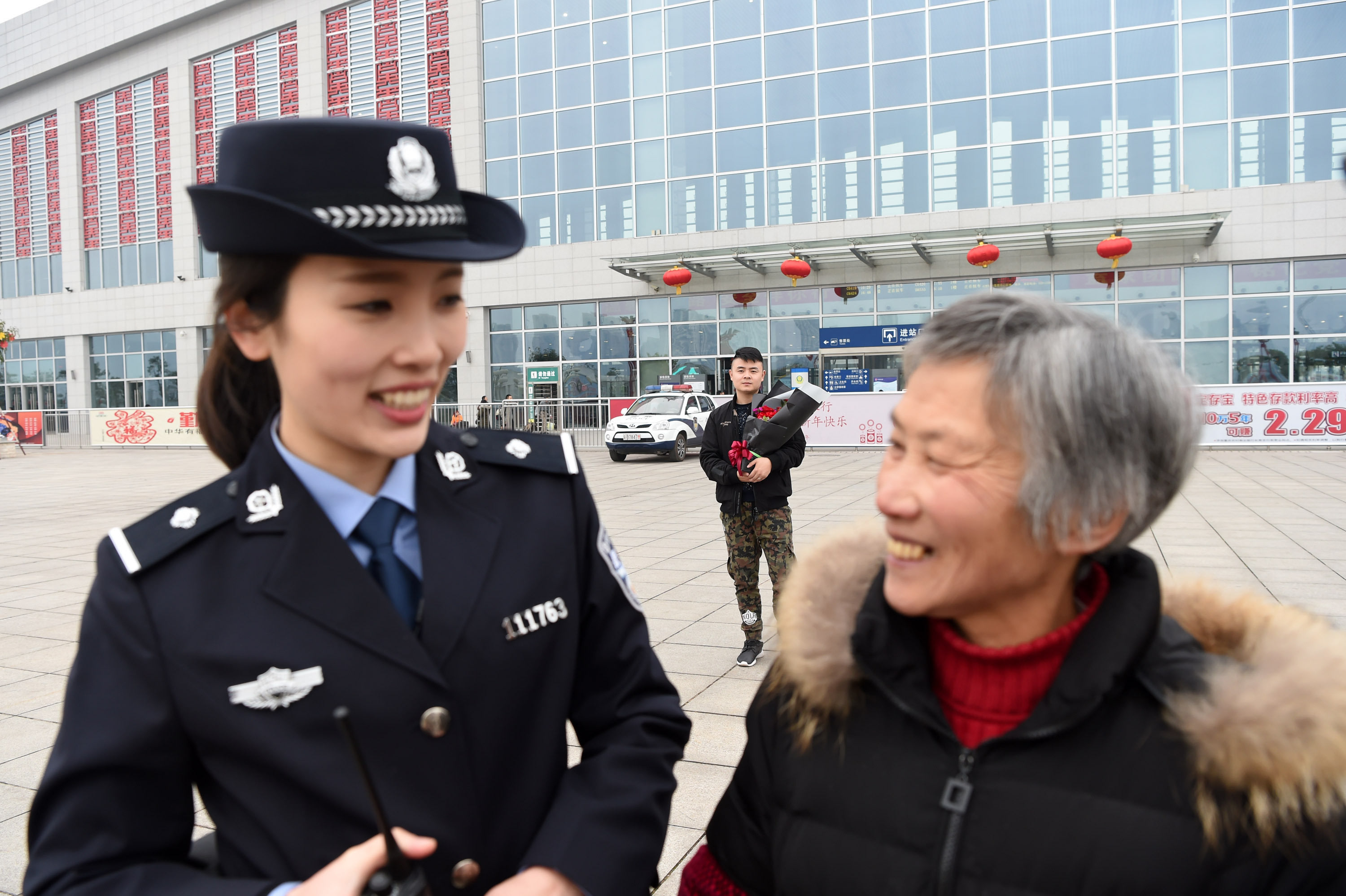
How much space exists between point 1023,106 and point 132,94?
29364 millimetres

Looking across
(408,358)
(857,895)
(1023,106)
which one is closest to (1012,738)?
(857,895)

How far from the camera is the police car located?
18.8 meters

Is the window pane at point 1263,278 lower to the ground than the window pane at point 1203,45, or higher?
lower

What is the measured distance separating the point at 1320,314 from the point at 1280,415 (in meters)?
3.36

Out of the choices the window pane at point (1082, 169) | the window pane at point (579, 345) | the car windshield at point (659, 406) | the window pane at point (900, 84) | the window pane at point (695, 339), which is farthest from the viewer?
the window pane at point (579, 345)

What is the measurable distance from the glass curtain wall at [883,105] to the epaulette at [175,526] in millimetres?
22454

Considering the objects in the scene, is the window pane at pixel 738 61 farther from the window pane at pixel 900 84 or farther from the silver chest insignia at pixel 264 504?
the silver chest insignia at pixel 264 504

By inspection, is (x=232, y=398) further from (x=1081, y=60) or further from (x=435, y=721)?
(x=1081, y=60)

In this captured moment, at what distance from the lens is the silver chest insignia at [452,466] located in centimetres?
137

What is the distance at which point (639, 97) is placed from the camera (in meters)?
24.4

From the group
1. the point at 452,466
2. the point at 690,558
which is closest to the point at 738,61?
the point at 690,558

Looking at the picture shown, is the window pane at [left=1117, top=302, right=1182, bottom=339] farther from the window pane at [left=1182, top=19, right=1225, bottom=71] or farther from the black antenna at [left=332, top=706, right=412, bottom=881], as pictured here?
the black antenna at [left=332, top=706, right=412, bottom=881]

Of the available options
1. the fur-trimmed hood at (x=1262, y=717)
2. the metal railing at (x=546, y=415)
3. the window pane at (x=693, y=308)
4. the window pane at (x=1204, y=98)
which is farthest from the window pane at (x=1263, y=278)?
the fur-trimmed hood at (x=1262, y=717)

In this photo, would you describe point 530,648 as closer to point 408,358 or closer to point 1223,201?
point 408,358
